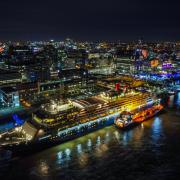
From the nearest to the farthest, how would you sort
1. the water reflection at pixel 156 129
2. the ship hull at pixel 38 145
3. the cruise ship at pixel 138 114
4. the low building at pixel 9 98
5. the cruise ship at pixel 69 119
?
the ship hull at pixel 38 145
the cruise ship at pixel 69 119
the water reflection at pixel 156 129
the cruise ship at pixel 138 114
the low building at pixel 9 98

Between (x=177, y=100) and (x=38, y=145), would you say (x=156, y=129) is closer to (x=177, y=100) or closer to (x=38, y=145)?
(x=38, y=145)

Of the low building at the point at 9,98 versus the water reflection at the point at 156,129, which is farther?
the low building at the point at 9,98

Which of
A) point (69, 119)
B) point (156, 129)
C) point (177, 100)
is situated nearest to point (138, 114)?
point (156, 129)

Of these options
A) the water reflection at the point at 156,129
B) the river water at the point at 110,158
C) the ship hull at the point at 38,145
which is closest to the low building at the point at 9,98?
the ship hull at the point at 38,145

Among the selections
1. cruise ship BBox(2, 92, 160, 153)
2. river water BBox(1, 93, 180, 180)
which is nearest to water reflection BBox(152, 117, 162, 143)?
river water BBox(1, 93, 180, 180)

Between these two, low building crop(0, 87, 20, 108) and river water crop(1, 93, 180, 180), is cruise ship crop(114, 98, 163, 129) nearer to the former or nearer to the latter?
river water crop(1, 93, 180, 180)

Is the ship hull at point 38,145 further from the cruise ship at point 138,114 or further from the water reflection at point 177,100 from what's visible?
the water reflection at point 177,100
